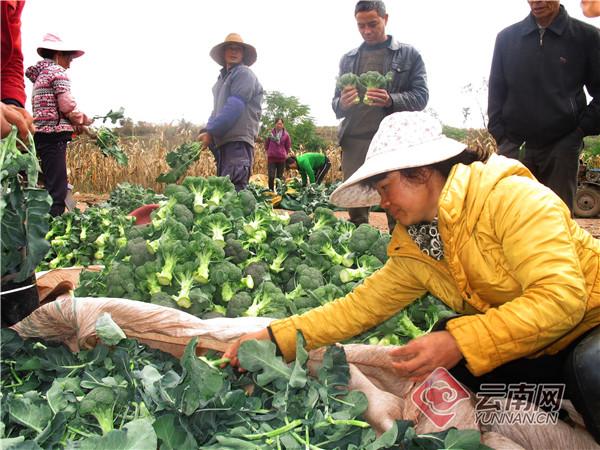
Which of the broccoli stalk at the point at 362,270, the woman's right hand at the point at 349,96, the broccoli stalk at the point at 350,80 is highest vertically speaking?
the broccoli stalk at the point at 350,80

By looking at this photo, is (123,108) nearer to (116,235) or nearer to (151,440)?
(116,235)

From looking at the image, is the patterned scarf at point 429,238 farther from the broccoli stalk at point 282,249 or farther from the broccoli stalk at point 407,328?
the broccoli stalk at point 282,249

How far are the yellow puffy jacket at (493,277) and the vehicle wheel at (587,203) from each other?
381 inches

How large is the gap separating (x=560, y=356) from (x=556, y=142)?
2583 millimetres

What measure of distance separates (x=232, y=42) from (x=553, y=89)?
9.27ft

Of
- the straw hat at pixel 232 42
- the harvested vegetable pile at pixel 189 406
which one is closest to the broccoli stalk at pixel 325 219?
the harvested vegetable pile at pixel 189 406

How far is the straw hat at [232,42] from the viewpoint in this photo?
17.0 feet

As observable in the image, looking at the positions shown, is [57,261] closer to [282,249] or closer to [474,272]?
[282,249]

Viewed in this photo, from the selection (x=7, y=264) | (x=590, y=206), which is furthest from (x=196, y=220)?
(x=590, y=206)

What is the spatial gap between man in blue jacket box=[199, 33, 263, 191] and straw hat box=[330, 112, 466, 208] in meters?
3.32

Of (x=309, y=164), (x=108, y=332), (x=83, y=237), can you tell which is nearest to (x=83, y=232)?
(x=83, y=237)

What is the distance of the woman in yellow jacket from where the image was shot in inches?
58.8

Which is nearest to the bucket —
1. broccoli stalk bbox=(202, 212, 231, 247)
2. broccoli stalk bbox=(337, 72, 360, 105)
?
broccoli stalk bbox=(202, 212, 231, 247)

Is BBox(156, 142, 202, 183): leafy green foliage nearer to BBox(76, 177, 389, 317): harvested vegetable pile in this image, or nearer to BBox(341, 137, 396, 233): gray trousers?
BBox(341, 137, 396, 233): gray trousers
